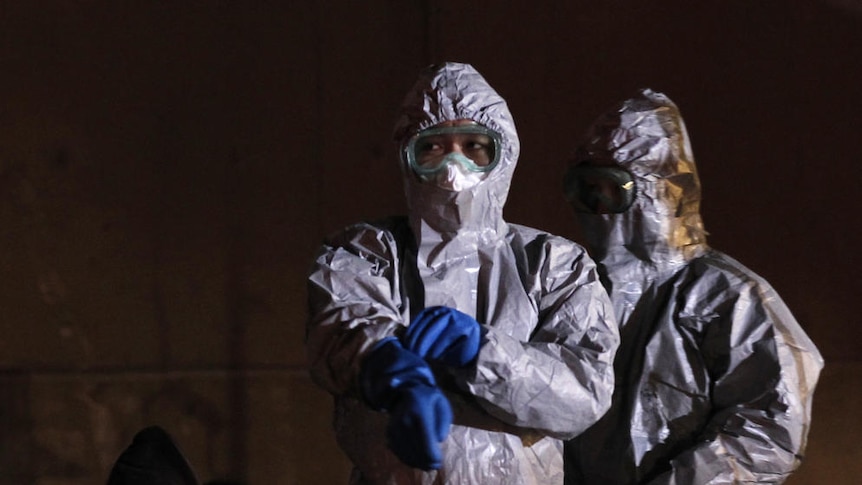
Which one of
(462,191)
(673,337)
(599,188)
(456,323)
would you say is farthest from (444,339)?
(599,188)

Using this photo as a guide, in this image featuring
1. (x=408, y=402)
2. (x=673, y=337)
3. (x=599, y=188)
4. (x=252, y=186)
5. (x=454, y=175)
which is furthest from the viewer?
(x=252, y=186)

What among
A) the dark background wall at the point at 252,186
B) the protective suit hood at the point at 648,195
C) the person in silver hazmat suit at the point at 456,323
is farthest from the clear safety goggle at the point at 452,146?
the dark background wall at the point at 252,186

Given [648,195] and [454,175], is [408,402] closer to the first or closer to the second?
[454,175]

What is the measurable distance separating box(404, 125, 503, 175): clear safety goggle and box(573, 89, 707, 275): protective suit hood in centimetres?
45

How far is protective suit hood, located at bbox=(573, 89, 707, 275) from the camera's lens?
2012mm

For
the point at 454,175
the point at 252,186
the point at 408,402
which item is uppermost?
the point at 454,175

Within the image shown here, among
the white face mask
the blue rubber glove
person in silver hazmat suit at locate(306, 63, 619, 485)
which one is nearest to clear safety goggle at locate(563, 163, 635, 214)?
person in silver hazmat suit at locate(306, 63, 619, 485)

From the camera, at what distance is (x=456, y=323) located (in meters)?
1.44

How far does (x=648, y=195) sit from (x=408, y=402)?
860 mm

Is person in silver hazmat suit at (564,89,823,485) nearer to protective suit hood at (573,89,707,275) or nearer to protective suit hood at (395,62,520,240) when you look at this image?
protective suit hood at (573,89,707,275)

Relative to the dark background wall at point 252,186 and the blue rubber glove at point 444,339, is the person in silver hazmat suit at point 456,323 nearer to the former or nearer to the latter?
the blue rubber glove at point 444,339

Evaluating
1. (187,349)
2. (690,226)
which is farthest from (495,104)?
(187,349)

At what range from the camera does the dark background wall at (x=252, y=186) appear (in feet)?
9.53

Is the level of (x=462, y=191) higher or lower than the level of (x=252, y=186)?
higher
